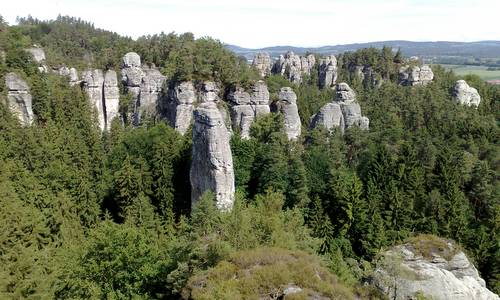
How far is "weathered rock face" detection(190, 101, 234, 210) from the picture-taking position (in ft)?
120

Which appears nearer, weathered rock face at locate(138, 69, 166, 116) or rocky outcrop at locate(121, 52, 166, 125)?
weathered rock face at locate(138, 69, 166, 116)

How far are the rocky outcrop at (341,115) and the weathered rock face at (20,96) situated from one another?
33.8 metres

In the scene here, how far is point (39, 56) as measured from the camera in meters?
66.4

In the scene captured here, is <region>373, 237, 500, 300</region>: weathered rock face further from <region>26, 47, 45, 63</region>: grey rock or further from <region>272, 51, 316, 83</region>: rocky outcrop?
<region>272, 51, 316, 83</region>: rocky outcrop

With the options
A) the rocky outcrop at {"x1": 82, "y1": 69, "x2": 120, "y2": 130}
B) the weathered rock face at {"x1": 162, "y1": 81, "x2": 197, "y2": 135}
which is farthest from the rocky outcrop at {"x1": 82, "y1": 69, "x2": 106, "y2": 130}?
the weathered rock face at {"x1": 162, "y1": 81, "x2": 197, "y2": 135}

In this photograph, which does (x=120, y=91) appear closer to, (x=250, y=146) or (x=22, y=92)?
(x=22, y=92)

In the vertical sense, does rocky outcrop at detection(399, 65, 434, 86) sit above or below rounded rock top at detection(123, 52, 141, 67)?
below

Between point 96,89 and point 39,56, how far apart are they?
11865mm

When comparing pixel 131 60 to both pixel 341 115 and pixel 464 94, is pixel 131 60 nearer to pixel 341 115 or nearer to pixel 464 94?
pixel 341 115

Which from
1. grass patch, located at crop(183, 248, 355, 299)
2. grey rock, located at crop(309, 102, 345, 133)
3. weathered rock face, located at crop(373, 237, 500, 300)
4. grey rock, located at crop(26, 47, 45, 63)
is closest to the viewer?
grass patch, located at crop(183, 248, 355, 299)

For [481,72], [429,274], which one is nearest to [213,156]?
[429,274]

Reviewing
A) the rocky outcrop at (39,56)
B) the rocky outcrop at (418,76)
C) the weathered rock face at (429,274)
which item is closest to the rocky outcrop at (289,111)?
the weathered rock face at (429,274)

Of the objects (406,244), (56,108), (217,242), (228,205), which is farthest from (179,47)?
(217,242)

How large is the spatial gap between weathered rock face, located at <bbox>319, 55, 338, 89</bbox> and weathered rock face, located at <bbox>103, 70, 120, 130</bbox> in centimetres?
4206
